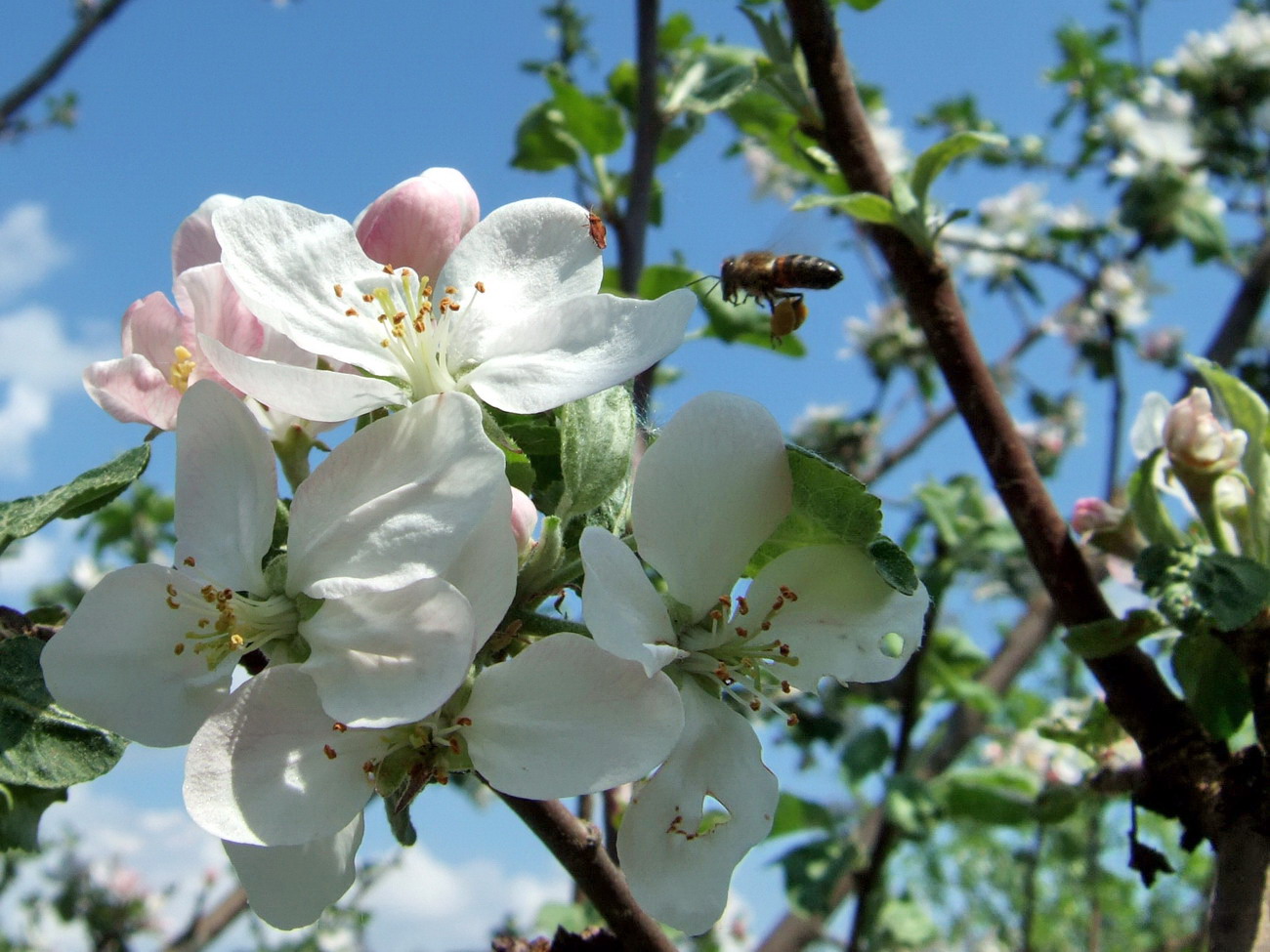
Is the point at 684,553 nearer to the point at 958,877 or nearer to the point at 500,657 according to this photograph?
the point at 500,657

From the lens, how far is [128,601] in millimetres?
845

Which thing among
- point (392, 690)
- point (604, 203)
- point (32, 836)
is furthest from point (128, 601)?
point (604, 203)

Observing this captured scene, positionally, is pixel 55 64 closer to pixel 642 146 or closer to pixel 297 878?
pixel 642 146

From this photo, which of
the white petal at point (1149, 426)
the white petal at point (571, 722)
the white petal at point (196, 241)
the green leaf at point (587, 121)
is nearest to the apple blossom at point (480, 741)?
the white petal at point (571, 722)

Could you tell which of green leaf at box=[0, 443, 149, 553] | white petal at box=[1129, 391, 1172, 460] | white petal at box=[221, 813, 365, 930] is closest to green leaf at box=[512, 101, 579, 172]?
white petal at box=[1129, 391, 1172, 460]

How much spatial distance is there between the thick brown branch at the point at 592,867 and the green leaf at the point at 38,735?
0.31 metres

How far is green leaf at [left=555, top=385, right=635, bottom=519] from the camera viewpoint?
91 centimetres

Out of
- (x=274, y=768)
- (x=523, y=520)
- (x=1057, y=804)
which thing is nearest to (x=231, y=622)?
(x=274, y=768)

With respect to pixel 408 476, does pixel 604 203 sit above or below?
above

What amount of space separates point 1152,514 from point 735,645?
2.07ft

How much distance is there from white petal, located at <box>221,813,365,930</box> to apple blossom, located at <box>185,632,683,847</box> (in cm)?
4

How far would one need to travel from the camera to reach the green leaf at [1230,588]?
3.71 ft

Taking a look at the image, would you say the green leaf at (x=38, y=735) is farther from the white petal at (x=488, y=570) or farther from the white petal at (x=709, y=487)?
the white petal at (x=709, y=487)

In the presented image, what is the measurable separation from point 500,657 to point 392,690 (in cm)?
14
